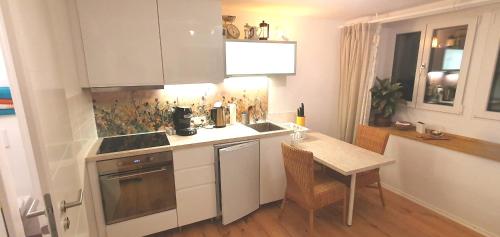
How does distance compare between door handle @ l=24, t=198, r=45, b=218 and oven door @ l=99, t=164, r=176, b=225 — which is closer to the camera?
door handle @ l=24, t=198, r=45, b=218

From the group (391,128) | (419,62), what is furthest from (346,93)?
(419,62)

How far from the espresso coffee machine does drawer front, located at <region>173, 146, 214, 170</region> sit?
267mm

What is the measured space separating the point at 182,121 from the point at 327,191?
4.77 ft

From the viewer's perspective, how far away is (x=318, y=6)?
235 centimetres

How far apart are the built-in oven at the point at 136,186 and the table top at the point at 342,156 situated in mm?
1308

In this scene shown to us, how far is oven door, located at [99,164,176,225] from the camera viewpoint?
1.80 metres

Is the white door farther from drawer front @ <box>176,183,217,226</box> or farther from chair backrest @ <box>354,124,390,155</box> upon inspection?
chair backrest @ <box>354,124,390,155</box>

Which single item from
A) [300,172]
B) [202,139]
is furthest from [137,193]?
[300,172]

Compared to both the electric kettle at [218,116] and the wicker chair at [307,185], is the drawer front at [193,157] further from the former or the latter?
the wicker chair at [307,185]

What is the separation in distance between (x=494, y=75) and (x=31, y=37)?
3.49 metres

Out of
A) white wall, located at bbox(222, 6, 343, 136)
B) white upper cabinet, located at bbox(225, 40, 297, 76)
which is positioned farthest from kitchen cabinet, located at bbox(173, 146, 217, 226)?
white wall, located at bbox(222, 6, 343, 136)

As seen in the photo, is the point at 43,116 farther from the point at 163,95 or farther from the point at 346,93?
the point at 346,93

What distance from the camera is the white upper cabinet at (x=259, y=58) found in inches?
89.0

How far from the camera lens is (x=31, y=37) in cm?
81
